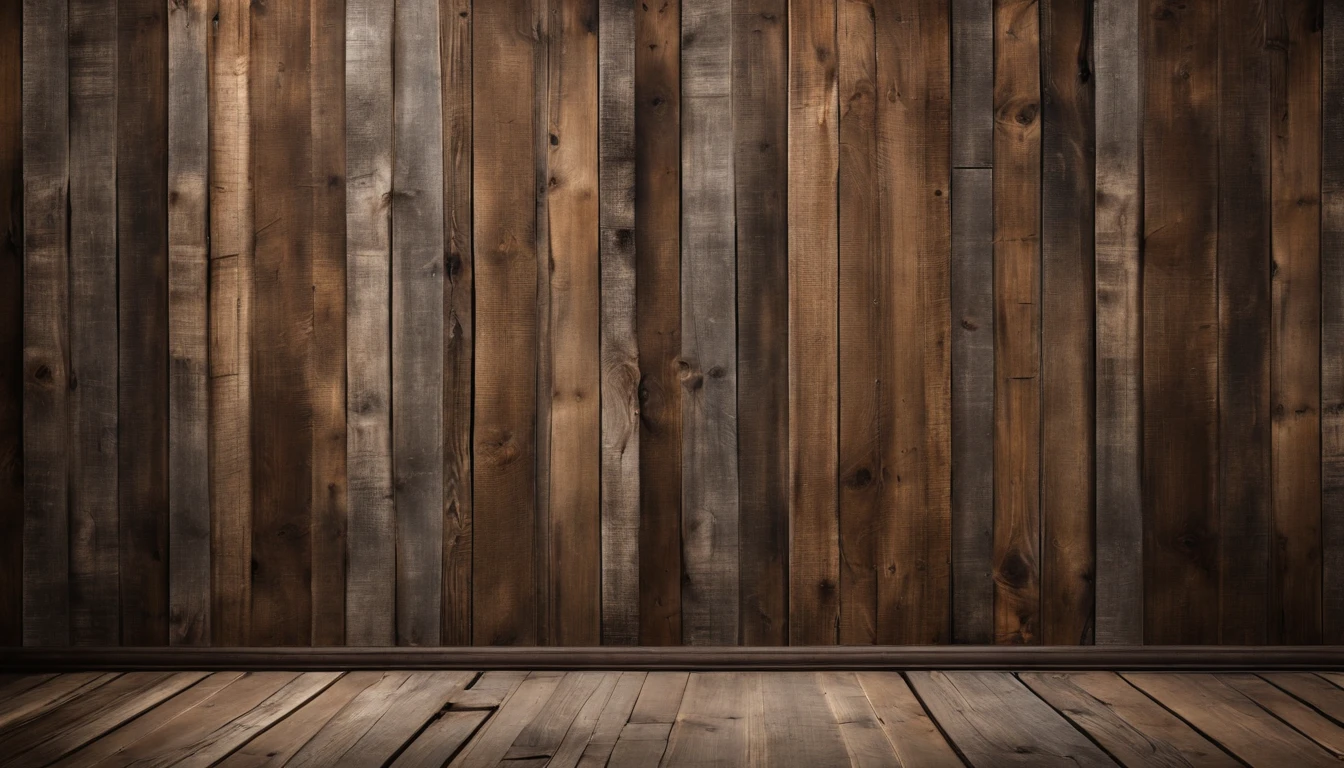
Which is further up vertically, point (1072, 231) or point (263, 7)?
point (263, 7)

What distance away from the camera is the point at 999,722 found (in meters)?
1.51

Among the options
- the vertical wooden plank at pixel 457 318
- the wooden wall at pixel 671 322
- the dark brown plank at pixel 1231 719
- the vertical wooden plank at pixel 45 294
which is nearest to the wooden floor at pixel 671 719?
the dark brown plank at pixel 1231 719

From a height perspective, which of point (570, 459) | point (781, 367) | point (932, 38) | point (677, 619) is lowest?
point (677, 619)

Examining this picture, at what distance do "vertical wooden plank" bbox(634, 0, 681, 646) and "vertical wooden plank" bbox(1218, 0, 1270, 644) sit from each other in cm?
118

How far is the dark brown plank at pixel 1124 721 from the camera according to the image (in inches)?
53.7

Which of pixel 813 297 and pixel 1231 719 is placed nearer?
pixel 1231 719

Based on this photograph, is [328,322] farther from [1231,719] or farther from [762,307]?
[1231,719]

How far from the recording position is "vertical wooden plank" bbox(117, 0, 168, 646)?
5.98 feet

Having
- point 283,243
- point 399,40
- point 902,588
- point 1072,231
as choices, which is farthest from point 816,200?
point 283,243

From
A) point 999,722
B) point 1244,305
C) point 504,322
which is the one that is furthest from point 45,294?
point 1244,305

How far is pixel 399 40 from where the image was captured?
71.1 inches

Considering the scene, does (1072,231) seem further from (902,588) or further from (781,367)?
(902,588)

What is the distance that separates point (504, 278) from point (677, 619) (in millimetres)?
841

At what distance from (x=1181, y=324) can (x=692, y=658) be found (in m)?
1.28
